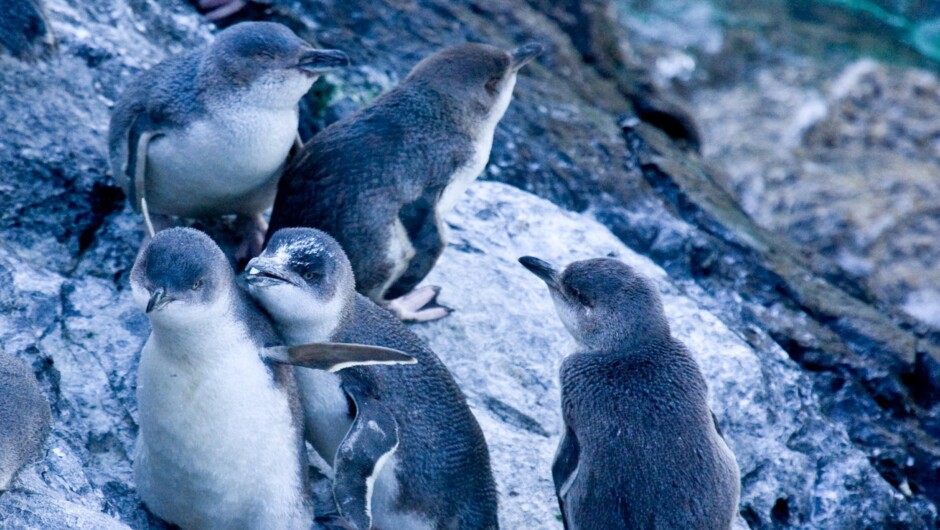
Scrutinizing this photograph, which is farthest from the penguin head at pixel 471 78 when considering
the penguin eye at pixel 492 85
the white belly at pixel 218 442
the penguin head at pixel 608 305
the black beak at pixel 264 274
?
the white belly at pixel 218 442

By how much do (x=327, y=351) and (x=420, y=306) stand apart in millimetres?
1497

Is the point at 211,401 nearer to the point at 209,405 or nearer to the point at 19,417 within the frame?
the point at 209,405

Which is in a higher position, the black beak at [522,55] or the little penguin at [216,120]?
the black beak at [522,55]

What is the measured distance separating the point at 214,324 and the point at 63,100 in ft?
8.30

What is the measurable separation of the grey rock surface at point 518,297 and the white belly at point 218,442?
233 mm

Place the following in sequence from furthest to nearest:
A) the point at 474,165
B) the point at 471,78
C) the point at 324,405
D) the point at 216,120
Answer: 1. the point at 471,78
2. the point at 474,165
3. the point at 216,120
4. the point at 324,405

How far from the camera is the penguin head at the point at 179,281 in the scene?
364 cm

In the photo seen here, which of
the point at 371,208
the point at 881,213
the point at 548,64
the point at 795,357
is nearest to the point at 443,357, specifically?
the point at 371,208

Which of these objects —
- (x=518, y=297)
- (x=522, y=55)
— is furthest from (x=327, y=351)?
(x=522, y=55)

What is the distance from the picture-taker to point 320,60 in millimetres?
5051

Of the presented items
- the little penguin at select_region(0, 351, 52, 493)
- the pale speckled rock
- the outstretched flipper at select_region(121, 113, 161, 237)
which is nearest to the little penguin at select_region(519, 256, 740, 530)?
the pale speckled rock

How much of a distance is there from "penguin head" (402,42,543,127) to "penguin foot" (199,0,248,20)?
74.4 inches

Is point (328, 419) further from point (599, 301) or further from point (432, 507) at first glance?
point (599, 301)

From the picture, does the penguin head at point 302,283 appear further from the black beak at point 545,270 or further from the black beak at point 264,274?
the black beak at point 545,270
